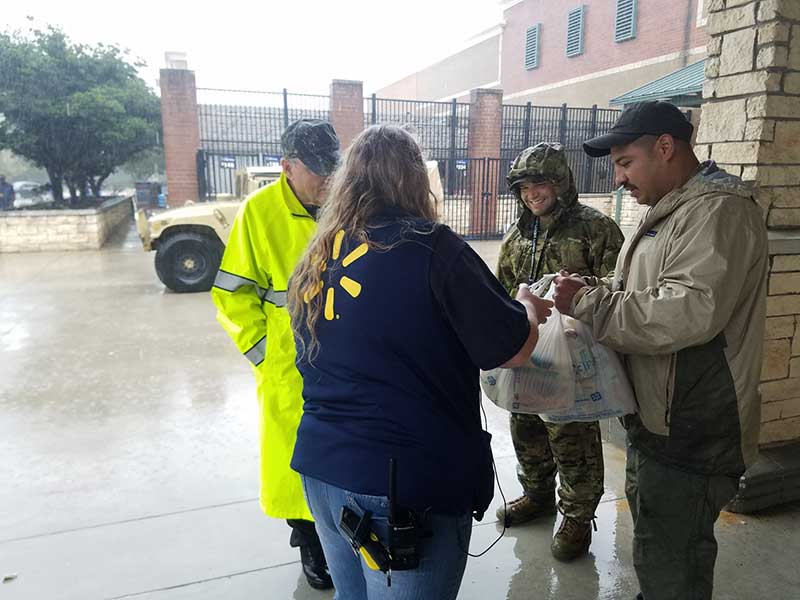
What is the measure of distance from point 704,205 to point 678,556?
104cm

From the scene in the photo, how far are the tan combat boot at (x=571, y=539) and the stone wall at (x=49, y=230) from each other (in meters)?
13.1

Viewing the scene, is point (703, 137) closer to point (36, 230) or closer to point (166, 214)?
point (166, 214)

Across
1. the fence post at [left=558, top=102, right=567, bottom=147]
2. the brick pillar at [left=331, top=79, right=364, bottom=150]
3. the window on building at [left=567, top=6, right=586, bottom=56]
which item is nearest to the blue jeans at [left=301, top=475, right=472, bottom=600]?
the brick pillar at [left=331, top=79, right=364, bottom=150]

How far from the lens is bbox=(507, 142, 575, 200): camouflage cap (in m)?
2.54

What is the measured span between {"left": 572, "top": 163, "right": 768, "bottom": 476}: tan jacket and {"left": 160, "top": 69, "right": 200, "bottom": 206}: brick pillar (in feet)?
53.0

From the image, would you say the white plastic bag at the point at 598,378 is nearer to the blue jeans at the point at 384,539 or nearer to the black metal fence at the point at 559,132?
the blue jeans at the point at 384,539

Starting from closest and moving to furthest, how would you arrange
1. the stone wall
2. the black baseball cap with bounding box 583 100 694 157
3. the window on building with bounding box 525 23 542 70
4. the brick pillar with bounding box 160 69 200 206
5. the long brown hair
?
the long brown hair
the black baseball cap with bounding box 583 100 694 157
the stone wall
the brick pillar with bounding box 160 69 200 206
the window on building with bounding box 525 23 542 70

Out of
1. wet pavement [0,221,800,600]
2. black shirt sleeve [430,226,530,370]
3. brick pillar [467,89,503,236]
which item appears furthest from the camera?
brick pillar [467,89,503,236]

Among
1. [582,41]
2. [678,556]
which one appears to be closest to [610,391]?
[678,556]

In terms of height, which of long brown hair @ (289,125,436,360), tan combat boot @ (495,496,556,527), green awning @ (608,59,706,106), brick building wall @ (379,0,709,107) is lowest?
tan combat boot @ (495,496,556,527)

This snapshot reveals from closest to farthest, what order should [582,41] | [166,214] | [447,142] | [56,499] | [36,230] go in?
[56,499], [166,214], [36,230], [447,142], [582,41]

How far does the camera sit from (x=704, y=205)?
167cm

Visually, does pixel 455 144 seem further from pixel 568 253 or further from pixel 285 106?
pixel 568 253

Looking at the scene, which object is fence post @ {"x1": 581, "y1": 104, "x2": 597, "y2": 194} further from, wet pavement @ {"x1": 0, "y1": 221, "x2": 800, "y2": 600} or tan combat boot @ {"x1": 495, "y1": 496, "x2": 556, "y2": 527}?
tan combat boot @ {"x1": 495, "y1": 496, "x2": 556, "y2": 527}
